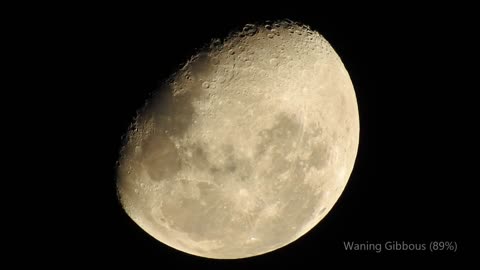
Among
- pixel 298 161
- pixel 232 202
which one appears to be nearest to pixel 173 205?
pixel 232 202

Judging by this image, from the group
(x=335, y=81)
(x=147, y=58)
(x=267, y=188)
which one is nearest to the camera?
(x=147, y=58)

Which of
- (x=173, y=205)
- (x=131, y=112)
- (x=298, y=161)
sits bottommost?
(x=173, y=205)

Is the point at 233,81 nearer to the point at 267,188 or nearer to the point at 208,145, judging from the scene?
the point at 208,145

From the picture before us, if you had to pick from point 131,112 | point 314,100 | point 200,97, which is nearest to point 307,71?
point 314,100

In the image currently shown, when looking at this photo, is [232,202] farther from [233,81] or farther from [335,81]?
[335,81]

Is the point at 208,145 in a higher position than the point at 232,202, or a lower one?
higher

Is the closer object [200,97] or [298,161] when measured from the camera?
[200,97]

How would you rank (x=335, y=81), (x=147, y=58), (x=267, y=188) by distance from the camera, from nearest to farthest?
(x=147, y=58) → (x=267, y=188) → (x=335, y=81)
